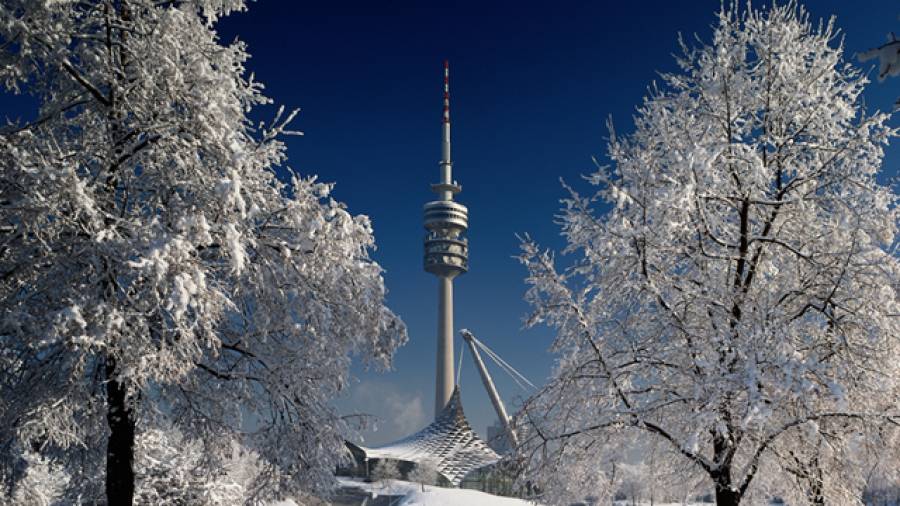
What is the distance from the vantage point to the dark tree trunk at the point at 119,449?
929 cm

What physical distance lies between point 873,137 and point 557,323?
5.09 m

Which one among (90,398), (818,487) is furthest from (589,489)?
(90,398)

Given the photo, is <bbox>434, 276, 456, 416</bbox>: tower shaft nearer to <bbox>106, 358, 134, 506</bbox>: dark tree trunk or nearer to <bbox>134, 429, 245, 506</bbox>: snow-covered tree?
<bbox>134, 429, 245, 506</bbox>: snow-covered tree

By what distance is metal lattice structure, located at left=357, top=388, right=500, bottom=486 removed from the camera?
79438mm

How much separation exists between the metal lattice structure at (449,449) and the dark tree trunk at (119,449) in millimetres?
68953

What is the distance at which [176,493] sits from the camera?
558 inches

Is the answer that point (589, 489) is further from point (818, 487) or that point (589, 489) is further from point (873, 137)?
point (873, 137)

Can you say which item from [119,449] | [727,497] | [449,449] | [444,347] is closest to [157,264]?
[119,449]

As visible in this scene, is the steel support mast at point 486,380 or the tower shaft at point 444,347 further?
the tower shaft at point 444,347

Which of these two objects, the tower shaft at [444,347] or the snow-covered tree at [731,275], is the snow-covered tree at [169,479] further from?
the tower shaft at [444,347]

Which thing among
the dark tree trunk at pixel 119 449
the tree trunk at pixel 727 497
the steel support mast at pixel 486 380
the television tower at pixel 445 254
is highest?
the television tower at pixel 445 254

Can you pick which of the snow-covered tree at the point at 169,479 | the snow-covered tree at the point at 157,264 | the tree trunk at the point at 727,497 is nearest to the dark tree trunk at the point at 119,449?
the snow-covered tree at the point at 157,264

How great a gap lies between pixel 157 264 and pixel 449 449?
7825 cm

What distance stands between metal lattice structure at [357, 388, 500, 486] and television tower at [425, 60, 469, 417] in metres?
44.2
